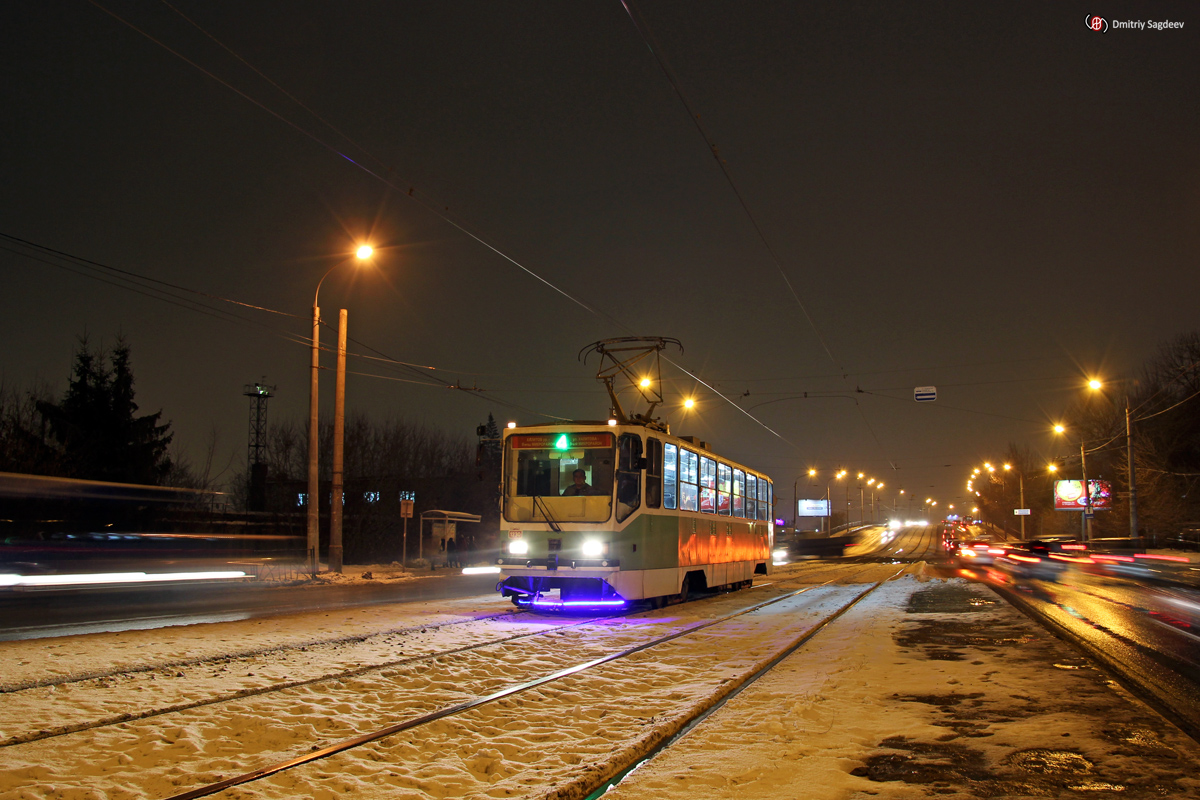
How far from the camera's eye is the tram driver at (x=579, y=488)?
14008mm

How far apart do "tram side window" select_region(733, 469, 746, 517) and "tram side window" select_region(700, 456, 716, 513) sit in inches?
78.0

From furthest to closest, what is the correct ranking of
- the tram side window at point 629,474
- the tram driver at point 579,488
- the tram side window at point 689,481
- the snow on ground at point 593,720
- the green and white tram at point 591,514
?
the tram side window at point 689,481, the tram driver at point 579,488, the tram side window at point 629,474, the green and white tram at point 591,514, the snow on ground at point 593,720

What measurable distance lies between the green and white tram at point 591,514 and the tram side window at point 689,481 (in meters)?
0.07

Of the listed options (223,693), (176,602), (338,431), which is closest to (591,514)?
(223,693)

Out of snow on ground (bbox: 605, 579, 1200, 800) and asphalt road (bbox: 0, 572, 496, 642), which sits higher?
snow on ground (bbox: 605, 579, 1200, 800)

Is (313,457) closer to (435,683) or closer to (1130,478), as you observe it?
(435,683)

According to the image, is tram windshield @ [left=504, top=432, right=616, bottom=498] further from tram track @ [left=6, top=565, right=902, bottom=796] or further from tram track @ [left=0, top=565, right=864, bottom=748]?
tram track @ [left=6, top=565, right=902, bottom=796]

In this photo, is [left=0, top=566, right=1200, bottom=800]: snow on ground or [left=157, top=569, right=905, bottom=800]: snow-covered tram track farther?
[left=0, top=566, right=1200, bottom=800]: snow on ground

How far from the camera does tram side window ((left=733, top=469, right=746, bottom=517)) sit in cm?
2006

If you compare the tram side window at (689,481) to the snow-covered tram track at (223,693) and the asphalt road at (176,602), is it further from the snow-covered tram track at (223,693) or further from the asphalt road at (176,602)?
the asphalt road at (176,602)

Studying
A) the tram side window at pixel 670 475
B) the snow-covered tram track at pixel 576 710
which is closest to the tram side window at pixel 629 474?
the tram side window at pixel 670 475

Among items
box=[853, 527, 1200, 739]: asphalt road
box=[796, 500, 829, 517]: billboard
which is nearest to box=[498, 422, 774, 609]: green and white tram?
box=[853, 527, 1200, 739]: asphalt road

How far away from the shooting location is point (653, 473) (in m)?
14.8

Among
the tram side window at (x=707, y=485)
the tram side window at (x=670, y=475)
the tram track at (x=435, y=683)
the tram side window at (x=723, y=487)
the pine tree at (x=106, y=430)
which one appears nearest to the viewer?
the tram track at (x=435, y=683)
